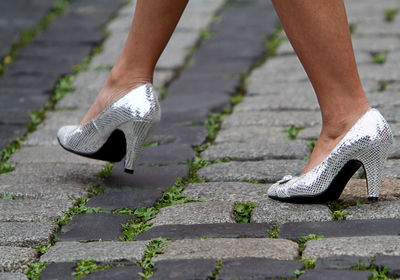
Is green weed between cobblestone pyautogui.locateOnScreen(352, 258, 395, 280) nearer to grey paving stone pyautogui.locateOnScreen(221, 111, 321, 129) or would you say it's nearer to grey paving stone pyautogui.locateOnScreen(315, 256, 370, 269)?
grey paving stone pyautogui.locateOnScreen(315, 256, 370, 269)

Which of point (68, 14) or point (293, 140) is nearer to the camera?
point (293, 140)

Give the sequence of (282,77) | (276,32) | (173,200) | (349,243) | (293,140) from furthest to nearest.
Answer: (276,32)
(282,77)
(293,140)
(173,200)
(349,243)

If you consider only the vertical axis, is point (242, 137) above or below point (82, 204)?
above

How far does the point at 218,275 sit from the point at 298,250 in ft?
0.89

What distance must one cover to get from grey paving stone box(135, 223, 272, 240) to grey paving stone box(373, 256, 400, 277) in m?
0.38

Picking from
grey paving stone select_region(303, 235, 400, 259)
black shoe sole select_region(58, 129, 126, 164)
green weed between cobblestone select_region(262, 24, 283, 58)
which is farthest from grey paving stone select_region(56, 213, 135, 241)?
green weed between cobblestone select_region(262, 24, 283, 58)

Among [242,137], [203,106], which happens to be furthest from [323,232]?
[203,106]

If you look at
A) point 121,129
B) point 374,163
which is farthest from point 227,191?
point 374,163

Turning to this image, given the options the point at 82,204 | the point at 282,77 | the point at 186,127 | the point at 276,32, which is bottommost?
the point at 82,204

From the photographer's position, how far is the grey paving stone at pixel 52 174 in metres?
2.84

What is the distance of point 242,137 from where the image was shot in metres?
3.27

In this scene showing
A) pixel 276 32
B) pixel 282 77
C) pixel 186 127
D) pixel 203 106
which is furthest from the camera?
pixel 276 32

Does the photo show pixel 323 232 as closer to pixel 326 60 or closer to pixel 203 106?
pixel 326 60

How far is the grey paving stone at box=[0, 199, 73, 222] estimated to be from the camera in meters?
2.46
